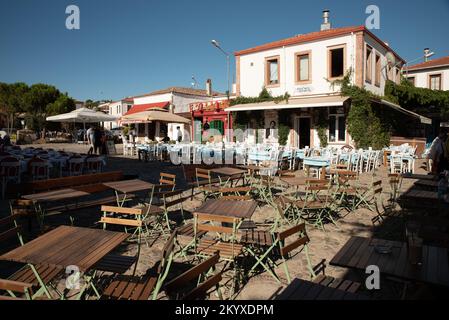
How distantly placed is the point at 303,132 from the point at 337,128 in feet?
6.40

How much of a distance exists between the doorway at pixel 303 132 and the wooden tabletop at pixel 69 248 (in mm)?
16307

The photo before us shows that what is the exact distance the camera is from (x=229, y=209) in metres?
4.04

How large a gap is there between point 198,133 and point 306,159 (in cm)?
1587

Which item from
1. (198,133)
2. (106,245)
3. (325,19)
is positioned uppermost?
(325,19)

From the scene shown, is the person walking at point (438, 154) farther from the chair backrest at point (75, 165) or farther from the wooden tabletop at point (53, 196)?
the chair backrest at point (75, 165)

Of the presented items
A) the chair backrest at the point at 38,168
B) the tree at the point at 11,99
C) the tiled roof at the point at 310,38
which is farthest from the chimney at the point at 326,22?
the tree at the point at 11,99

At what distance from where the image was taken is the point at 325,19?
20.2 meters

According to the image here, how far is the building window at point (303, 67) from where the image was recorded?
17703mm

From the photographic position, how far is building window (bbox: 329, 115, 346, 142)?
16953 millimetres

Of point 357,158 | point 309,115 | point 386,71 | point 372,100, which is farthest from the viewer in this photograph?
point 386,71

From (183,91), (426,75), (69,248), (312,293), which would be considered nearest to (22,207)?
(69,248)
